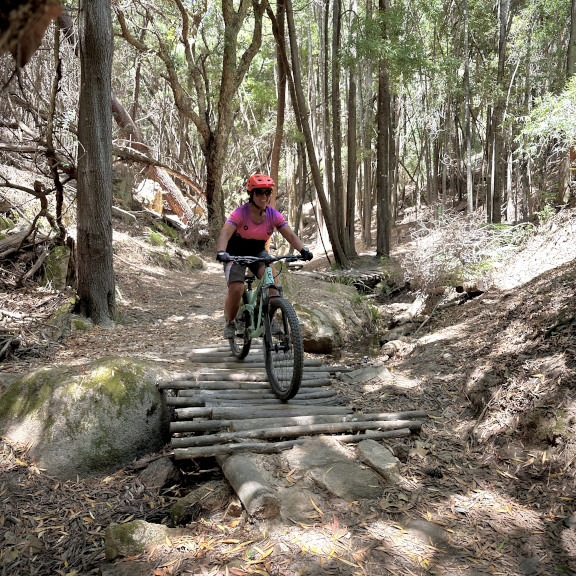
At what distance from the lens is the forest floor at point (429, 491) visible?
2.73 m

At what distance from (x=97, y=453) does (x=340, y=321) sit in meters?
5.43

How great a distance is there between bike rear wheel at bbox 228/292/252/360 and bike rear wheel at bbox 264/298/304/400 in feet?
1.68

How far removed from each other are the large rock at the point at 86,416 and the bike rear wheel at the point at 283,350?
1106 mm

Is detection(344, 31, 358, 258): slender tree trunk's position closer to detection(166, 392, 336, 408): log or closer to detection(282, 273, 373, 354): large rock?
detection(282, 273, 373, 354): large rock

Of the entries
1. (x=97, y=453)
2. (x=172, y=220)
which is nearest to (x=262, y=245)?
(x=97, y=453)

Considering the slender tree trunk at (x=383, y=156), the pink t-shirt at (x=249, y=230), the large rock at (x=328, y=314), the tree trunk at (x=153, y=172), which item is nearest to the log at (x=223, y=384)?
the pink t-shirt at (x=249, y=230)

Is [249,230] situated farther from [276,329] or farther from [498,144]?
[498,144]

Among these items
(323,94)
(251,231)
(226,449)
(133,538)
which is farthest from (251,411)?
(323,94)

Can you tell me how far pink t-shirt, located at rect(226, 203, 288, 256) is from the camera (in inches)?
201

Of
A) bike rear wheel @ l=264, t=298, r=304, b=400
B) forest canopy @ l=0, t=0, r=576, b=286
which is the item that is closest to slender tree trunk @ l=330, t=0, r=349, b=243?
forest canopy @ l=0, t=0, r=576, b=286

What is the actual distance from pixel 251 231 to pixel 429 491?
3.00 meters

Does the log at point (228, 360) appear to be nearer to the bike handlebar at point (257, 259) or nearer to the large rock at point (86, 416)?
the large rock at point (86, 416)

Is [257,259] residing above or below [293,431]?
above

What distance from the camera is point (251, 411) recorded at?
4387 millimetres
